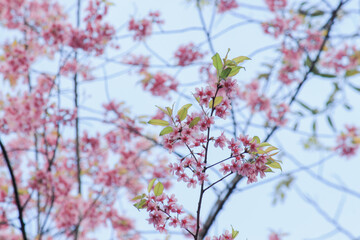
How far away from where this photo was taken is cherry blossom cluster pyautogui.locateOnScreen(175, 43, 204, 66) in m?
4.15

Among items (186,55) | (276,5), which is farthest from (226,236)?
(276,5)

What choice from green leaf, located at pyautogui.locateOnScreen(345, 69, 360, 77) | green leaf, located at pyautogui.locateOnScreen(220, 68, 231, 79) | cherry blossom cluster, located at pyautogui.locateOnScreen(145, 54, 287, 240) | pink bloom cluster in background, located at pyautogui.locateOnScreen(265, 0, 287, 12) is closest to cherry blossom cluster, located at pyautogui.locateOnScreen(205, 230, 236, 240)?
cherry blossom cluster, located at pyautogui.locateOnScreen(145, 54, 287, 240)

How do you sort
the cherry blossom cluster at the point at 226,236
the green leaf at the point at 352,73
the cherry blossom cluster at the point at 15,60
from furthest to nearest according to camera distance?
1. the cherry blossom cluster at the point at 15,60
2. the green leaf at the point at 352,73
3. the cherry blossom cluster at the point at 226,236

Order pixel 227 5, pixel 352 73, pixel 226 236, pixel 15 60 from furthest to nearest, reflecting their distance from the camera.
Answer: pixel 227 5
pixel 15 60
pixel 352 73
pixel 226 236

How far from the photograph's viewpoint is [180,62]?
13.7 feet

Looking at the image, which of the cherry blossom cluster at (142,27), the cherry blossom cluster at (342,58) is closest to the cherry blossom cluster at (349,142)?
the cherry blossom cluster at (342,58)

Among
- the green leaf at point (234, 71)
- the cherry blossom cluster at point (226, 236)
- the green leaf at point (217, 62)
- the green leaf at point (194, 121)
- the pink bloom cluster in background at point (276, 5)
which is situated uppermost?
the pink bloom cluster in background at point (276, 5)

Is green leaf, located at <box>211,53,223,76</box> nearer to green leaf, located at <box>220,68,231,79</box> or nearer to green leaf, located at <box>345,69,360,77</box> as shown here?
green leaf, located at <box>220,68,231,79</box>

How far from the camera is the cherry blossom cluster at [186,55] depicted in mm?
4148

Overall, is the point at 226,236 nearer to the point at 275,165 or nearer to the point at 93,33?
the point at 275,165

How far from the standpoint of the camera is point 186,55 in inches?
164

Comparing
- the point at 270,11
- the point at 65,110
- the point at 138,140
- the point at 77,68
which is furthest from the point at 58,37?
the point at 270,11

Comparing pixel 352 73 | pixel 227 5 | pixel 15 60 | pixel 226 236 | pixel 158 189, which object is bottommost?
pixel 226 236

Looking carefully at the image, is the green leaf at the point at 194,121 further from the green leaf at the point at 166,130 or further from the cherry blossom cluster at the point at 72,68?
the cherry blossom cluster at the point at 72,68
